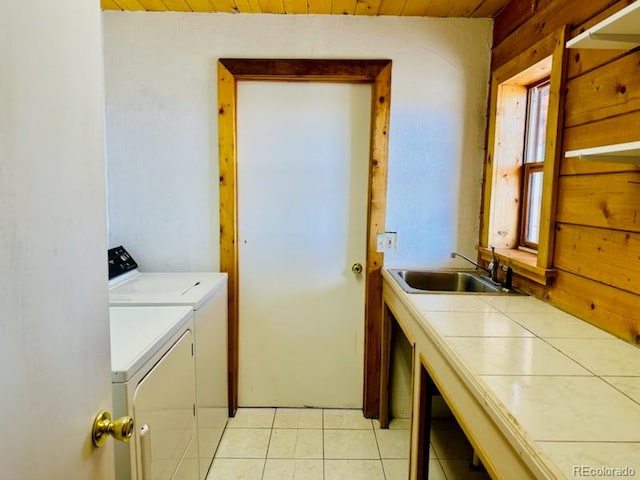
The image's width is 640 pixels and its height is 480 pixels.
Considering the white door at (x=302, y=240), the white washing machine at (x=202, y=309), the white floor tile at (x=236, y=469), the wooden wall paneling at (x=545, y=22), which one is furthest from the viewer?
the white door at (x=302, y=240)

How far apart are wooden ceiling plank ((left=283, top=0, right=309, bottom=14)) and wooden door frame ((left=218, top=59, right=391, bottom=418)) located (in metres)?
0.26

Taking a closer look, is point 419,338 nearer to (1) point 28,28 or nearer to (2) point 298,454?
(2) point 298,454

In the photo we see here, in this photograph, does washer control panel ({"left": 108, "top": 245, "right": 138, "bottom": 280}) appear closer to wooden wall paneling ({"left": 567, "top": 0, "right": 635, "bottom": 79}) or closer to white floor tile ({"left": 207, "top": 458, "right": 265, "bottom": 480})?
white floor tile ({"left": 207, "top": 458, "right": 265, "bottom": 480})

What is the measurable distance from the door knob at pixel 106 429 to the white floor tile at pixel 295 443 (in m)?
1.62

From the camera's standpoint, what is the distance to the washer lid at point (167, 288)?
6.05ft

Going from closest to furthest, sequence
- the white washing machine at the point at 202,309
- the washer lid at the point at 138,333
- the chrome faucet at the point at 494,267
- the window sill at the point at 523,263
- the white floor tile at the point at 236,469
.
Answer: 1. the washer lid at the point at 138,333
2. the window sill at the point at 523,263
3. the white washing machine at the point at 202,309
4. the white floor tile at the point at 236,469
5. the chrome faucet at the point at 494,267

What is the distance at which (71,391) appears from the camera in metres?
0.71

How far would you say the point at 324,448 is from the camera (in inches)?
90.7

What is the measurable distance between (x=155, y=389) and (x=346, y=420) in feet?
5.09

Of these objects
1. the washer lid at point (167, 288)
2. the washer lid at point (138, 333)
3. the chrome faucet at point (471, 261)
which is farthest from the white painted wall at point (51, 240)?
the chrome faucet at point (471, 261)

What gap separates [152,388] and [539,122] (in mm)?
2241

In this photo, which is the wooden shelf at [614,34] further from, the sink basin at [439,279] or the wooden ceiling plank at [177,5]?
the wooden ceiling plank at [177,5]

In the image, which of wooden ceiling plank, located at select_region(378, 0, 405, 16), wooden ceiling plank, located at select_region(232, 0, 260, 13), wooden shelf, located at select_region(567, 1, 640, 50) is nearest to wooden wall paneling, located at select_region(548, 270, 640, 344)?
wooden shelf, located at select_region(567, 1, 640, 50)

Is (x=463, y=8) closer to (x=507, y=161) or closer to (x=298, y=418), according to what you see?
(x=507, y=161)
